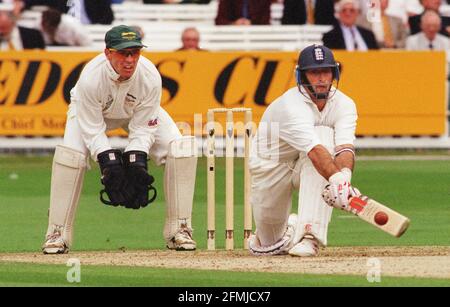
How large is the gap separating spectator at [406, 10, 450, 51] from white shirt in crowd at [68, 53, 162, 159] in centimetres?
1080

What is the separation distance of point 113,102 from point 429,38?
→ 11131 mm

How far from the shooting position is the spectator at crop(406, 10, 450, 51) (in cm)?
2183

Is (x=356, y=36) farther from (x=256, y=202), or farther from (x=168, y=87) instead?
(x=256, y=202)

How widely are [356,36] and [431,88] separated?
1.25 meters

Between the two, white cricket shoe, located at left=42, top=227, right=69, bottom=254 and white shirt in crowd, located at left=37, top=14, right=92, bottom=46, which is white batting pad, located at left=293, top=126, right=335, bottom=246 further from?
white shirt in crowd, located at left=37, top=14, right=92, bottom=46

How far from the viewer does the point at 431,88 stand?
830 inches

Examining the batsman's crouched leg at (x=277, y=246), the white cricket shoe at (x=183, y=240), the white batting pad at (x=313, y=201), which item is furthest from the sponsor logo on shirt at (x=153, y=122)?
the white batting pad at (x=313, y=201)

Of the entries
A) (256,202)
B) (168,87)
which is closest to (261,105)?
(168,87)

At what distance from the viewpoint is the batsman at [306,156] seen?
10.6m

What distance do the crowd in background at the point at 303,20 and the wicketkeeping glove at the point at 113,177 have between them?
9802mm

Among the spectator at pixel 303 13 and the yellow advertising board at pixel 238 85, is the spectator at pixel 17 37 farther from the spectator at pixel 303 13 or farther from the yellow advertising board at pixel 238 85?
the spectator at pixel 303 13

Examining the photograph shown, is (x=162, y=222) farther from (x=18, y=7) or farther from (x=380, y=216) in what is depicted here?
(x=18, y=7)

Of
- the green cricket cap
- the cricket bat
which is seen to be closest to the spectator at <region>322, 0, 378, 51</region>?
the green cricket cap

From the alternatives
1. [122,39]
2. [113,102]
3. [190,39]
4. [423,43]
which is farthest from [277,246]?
[423,43]
